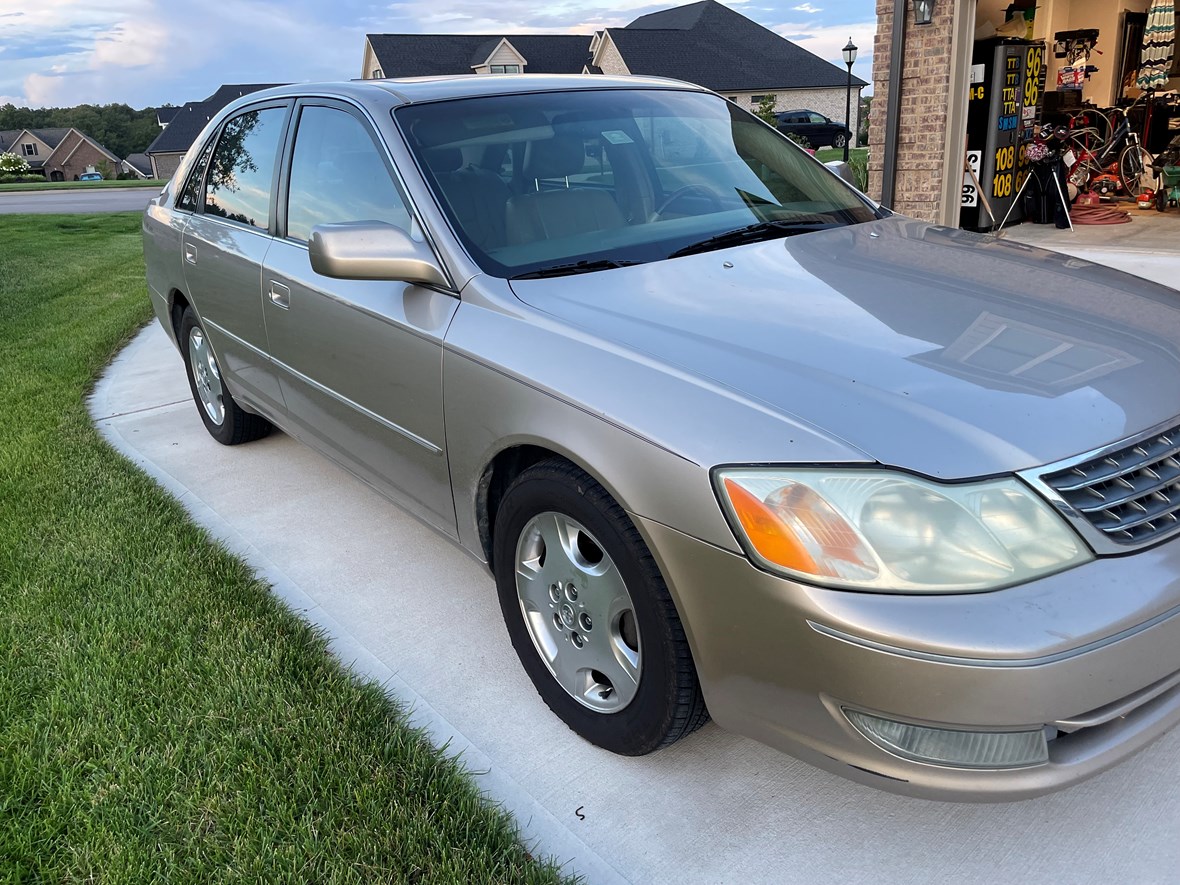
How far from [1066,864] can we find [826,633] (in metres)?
0.86

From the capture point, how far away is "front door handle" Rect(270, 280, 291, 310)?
136 inches

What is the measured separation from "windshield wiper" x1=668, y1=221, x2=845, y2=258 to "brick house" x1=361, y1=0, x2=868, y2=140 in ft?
147

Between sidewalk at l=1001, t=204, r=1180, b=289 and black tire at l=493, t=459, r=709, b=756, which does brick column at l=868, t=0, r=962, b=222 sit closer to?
sidewalk at l=1001, t=204, r=1180, b=289

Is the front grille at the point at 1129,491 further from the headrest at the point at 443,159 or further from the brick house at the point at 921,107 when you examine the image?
the brick house at the point at 921,107

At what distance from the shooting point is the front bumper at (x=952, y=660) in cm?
166

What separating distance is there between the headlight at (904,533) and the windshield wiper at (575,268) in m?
1.06

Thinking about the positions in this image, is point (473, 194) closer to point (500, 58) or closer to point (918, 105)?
point (918, 105)

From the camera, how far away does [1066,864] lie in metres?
2.03

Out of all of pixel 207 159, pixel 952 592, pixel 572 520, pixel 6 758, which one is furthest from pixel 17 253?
pixel 952 592

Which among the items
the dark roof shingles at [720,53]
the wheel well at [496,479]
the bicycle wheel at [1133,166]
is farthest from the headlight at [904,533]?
the dark roof shingles at [720,53]

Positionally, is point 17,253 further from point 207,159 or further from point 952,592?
point 952,592

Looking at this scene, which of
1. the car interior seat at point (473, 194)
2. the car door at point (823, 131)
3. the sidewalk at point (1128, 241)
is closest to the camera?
the car interior seat at point (473, 194)

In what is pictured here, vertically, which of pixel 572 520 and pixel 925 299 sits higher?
pixel 925 299

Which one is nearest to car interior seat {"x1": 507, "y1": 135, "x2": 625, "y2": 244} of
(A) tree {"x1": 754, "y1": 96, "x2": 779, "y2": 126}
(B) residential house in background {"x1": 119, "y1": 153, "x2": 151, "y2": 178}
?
(A) tree {"x1": 754, "y1": 96, "x2": 779, "y2": 126}
